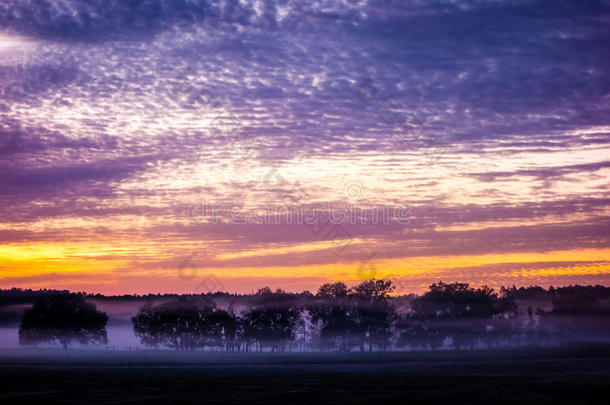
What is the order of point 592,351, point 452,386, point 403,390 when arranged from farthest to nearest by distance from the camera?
point 592,351 < point 452,386 < point 403,390

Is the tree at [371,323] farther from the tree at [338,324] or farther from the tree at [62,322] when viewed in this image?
the tree at [62,322]

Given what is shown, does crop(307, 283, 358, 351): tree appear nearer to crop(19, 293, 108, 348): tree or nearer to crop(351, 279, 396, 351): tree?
crop(351, 279, 396, 351): tree

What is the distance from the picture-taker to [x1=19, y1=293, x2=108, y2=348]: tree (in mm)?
187500

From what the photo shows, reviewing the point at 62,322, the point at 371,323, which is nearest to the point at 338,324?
the point at 371,323

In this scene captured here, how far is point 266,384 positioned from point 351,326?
120419 mm

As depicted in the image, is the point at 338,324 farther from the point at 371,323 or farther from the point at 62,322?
the point at 62,322

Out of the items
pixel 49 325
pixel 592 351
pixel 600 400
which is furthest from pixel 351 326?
pixel 600 400

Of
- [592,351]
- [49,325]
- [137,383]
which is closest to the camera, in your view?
[137,383]

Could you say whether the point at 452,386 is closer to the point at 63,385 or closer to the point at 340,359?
the point at 63,385

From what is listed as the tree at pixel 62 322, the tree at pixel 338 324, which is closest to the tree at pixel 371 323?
the tree at pixel 338 324

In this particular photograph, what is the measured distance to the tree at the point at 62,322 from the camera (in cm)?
18750

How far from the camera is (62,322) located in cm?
18775

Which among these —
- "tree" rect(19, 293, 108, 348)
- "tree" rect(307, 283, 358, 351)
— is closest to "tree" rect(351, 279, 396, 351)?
"tree" rect(307, 283, 358, 351)

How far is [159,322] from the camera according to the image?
19938 centimetres
